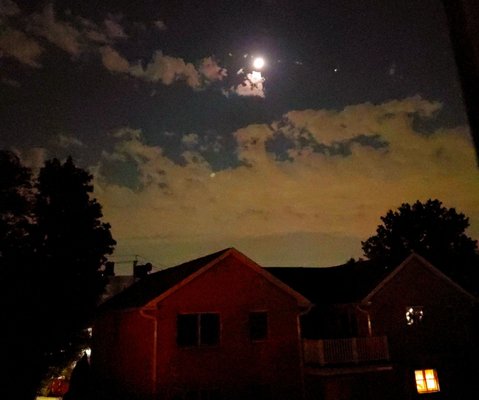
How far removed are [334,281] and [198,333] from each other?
11873 mm

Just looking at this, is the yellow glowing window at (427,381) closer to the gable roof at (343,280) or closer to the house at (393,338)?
the house at (393,338)

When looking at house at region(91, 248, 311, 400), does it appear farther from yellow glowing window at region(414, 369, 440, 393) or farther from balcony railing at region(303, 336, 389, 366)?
yellow glowing window at region(414, 369, 440, 393)

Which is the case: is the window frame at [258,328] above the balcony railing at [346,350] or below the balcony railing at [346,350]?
above

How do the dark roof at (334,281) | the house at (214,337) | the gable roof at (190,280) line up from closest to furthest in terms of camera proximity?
the house at (214,337), the gable roof at (190,280), the dark roof at (334,281)

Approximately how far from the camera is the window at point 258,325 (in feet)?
74.1

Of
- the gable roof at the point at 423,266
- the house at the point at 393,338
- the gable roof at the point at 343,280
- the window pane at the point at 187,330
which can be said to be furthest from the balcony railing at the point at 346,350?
the window pane at the point at 187,330

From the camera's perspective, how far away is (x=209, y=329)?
21.7 meters

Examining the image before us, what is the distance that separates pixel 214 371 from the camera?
21234 mm

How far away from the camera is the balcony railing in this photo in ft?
77.8

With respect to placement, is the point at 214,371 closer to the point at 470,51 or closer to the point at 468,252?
the point at 470,51

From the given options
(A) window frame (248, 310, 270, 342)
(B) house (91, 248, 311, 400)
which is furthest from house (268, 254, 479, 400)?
(A) window frame (248, 310, 270, 342)

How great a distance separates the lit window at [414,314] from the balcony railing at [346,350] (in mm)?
2639

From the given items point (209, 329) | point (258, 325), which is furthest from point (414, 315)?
point (209, 329)

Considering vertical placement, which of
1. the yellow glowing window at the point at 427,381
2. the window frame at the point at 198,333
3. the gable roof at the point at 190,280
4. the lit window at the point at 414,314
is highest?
the gable roof at the point at 190,280
